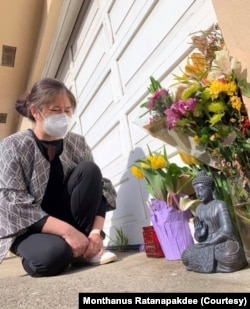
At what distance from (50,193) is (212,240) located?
84cm

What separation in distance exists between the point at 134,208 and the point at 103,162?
639 millimetres

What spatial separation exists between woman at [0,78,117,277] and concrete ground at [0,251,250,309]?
12cm

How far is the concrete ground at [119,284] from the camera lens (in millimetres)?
780

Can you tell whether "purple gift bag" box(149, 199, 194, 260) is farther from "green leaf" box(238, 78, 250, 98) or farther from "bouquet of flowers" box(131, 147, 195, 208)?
"green leaf" box(238, 78, 250, 98)

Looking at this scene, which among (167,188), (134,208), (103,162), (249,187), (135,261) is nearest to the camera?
(249,187)

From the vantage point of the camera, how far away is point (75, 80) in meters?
3.08

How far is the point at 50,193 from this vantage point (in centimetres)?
153

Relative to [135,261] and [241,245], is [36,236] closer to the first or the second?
[135,261]

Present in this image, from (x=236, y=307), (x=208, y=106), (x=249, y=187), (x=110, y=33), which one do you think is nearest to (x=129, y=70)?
(x=110, y=33)

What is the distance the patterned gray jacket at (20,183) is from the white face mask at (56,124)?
9 cm

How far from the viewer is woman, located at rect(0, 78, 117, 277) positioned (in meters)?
1.29

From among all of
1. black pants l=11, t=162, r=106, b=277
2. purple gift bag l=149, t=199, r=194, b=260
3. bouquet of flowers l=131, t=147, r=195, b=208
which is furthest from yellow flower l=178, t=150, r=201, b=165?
black pants l=11, t=162, r=106, b=277
